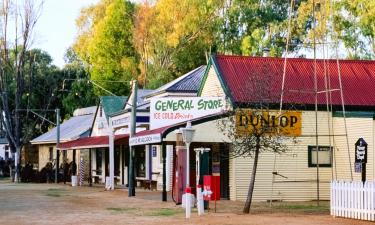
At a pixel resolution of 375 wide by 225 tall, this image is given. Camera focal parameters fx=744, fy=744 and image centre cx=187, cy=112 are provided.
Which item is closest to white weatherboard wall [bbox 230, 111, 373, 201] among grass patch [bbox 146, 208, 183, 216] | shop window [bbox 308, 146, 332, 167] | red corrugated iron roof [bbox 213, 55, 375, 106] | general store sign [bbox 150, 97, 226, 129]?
shop window [bbox 308, 146, 332, 167]

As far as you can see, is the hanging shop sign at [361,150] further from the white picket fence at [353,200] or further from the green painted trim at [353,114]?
the green painted trim at [353,114]

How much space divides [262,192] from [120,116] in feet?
39.3

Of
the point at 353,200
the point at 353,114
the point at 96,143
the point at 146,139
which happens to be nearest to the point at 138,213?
the point at 146,139

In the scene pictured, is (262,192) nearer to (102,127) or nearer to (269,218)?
(269,218)

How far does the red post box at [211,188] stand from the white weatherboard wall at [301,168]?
5.06m

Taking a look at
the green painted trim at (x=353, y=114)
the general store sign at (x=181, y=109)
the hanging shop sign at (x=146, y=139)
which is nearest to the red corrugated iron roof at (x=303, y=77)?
the green painted trim at (x=353, y=114)

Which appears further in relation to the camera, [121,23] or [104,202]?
[121,23]

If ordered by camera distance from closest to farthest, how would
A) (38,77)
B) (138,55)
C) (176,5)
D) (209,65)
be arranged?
1. (209,65)
2. (176,5)
3. (138,55)
4. (38,77)

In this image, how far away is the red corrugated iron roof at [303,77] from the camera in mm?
27172

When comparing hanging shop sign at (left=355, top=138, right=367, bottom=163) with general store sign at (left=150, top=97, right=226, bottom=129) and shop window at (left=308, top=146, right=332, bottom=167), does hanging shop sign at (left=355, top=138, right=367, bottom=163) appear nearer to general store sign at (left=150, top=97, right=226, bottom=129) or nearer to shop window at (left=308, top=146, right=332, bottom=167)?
shop window at (left=308, top=146, right=332, bottom=167)

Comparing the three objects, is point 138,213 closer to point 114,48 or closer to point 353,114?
point 353,114

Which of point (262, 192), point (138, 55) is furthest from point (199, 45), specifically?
point (262, 192)

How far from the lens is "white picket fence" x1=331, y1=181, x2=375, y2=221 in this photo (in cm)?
1883

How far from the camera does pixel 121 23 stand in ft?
217
